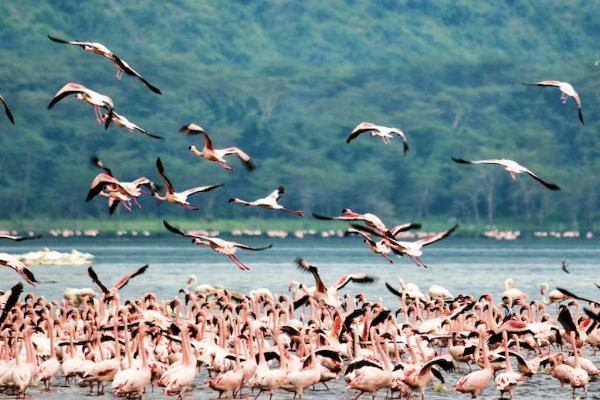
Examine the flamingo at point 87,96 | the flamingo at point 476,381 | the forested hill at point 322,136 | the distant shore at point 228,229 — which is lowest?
the flamingo at point 476,381

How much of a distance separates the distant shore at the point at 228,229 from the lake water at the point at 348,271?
17.9 meters

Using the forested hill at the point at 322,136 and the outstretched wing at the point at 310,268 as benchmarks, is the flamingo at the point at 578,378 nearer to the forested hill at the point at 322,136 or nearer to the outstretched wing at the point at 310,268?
the outstretched wing at the point at 310,268

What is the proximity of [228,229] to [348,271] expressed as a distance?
65766 mm

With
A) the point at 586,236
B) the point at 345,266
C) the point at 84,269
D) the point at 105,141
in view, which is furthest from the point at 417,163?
the point at 84,269

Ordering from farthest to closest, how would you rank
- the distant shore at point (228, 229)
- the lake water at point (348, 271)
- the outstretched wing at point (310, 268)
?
the distant shore at point (228, 229) < the lake water at point (348, 271) < the outstretched wing at point (310, 268)

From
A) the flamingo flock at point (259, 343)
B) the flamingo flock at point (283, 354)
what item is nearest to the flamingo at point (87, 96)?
the flamingo flock at point (259, 343)

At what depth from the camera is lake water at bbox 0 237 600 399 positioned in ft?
77.5

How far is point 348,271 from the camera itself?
222 feet

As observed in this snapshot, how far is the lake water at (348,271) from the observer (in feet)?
77.5

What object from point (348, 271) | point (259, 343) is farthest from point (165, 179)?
point (348, 271)

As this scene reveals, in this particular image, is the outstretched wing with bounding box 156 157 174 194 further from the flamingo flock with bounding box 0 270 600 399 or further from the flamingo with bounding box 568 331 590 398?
the flamingo with bounding box 568 331 590 398

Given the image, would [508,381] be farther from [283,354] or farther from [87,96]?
[87,96]

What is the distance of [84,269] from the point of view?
65.3 metres

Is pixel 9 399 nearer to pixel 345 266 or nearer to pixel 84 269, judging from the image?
pixel 84 269
